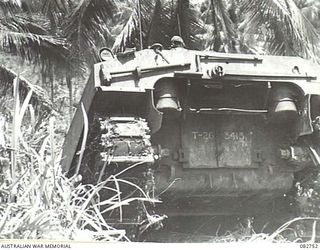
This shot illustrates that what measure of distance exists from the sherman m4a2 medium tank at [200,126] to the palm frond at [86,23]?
22.3 ft

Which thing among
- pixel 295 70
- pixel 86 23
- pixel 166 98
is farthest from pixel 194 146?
pixel 86 23

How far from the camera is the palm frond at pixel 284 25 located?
47.8 ft

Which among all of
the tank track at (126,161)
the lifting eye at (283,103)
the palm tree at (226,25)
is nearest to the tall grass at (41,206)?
the tank track at (126,161)

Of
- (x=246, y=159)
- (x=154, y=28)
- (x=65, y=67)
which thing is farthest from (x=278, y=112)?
(x=65, y=67)

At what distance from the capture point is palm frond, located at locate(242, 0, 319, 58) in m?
14.6

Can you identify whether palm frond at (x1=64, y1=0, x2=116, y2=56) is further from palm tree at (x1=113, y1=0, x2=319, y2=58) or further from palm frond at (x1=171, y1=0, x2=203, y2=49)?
palm frond at (x1=171, y1=0, x2=203, y2=49)

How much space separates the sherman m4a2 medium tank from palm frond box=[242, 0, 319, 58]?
20.4 ft

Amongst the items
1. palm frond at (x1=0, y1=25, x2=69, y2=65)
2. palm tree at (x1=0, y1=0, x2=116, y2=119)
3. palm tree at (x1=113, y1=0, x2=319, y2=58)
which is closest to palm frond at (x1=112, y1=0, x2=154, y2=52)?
palm tree at (x1=113, y1=0, x2=319, y2=58)

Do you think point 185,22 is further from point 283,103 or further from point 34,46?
point 283,103

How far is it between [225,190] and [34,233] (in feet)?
13.1

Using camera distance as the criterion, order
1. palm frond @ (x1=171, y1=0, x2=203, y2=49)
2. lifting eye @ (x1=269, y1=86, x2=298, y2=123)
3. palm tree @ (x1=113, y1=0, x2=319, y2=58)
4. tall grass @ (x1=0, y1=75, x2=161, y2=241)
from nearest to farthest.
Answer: tall grass @ (x1=0, y1=75, x2=161, y2=241) < lifting eye @ (x1=269, y1=86, x2=298, y2=123) < palm tree @ (x1=113, y1=0, x2=319, y2=58) < palm frond @ (x1=171, y1=0, x2=203, y2=49)

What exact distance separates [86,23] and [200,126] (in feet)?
25.4

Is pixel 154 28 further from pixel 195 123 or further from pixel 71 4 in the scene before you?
pixel 195 123

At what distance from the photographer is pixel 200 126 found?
28.2ft
